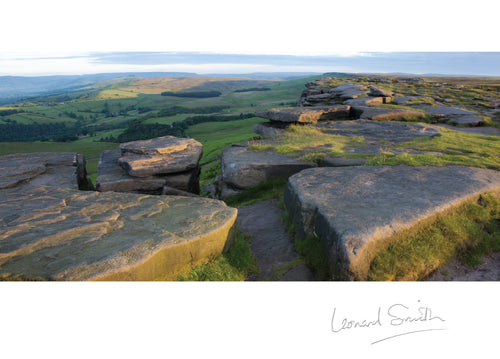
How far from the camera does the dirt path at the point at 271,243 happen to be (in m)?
6.09

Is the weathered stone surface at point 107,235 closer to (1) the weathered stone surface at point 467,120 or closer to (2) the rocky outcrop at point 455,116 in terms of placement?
(1) the weathered stone surface at point 467,120

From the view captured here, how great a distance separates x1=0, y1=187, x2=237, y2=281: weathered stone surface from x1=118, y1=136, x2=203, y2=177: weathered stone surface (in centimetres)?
405

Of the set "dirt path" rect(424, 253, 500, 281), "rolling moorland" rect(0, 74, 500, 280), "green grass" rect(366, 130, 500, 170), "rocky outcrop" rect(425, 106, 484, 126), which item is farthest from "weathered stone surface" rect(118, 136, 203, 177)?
"rocky outcrop" rect(425, 106, 484, 126)

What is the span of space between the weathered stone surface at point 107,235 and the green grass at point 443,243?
3.17 metres

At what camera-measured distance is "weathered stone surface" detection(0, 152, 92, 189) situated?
424 inches

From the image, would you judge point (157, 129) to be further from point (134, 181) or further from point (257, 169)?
point (257, 169)

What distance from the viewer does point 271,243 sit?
24.7ft

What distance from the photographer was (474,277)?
535cm

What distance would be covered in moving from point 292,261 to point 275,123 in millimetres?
14577

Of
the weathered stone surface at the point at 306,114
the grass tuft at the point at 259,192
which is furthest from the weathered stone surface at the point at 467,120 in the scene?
the grass tuft at the point at 259,192

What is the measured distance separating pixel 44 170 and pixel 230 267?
33.7ft

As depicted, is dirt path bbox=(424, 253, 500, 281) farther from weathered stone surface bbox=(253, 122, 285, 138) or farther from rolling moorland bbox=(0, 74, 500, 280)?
weathered stone surface bbox=(253, 122, 285, 138)

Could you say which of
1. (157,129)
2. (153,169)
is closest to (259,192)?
(153,169)

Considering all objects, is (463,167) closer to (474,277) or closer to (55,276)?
(474,277)
